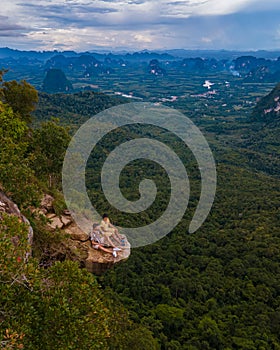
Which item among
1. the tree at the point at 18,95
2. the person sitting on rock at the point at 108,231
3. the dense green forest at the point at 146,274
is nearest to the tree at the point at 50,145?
the dense green forest at the point at 146,274

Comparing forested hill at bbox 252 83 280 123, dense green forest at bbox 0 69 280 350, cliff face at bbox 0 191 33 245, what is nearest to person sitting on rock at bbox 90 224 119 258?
dense green forest at bbox 0 69 280 350

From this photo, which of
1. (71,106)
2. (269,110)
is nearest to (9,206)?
(71,106)

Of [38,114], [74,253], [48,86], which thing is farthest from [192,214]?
[48,86]

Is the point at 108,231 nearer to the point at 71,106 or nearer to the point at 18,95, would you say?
the point at 18,95

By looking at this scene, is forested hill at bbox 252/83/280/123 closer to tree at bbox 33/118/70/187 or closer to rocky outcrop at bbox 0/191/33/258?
tree at bbox 33/118/70/187

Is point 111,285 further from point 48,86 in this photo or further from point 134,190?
point 48,86
